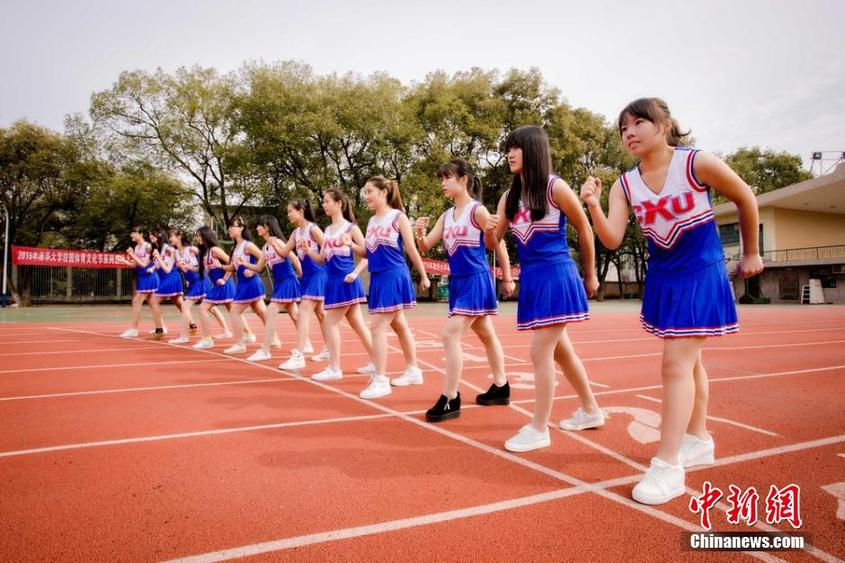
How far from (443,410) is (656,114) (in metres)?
2.62

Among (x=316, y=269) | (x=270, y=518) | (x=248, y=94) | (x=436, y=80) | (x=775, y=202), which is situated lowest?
(x=270, y=518)

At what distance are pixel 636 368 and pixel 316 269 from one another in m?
4.53

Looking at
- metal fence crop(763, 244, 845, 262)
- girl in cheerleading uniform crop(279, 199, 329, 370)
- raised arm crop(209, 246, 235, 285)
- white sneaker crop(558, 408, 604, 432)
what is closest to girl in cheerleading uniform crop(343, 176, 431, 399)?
girl in cheerleading uniform crop(279, 199, 329, 370)

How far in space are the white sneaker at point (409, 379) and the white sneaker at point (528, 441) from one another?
7.85 feet

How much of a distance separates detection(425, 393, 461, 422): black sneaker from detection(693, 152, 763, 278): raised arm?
2323mm

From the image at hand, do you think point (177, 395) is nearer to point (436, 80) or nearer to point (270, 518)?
point (270, 518)

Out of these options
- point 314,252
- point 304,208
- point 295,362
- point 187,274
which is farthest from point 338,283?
point 187,274

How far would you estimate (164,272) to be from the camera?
10.2m

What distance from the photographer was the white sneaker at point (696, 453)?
2943 millimetres

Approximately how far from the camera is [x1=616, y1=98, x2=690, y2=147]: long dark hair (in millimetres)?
2625

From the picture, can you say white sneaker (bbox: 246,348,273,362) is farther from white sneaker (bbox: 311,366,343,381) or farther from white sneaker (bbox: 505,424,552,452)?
white sneaker (bbox: 505,424,552,452)

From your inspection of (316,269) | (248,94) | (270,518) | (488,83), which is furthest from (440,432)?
(488,83)

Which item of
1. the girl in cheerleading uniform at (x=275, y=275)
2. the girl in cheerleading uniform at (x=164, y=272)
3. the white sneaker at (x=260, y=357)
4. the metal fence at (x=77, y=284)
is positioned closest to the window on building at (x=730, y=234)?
the metal fence at (x=77, y=284)

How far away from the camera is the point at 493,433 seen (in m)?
3.71
